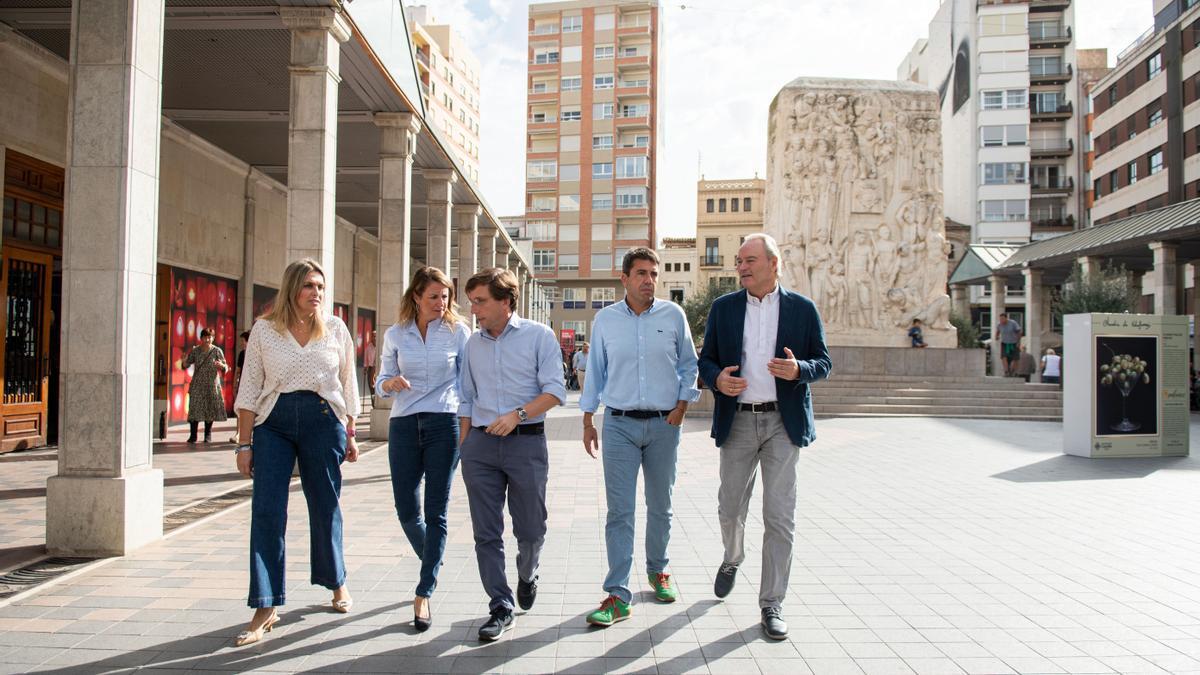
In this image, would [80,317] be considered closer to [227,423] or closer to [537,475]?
[537,475]

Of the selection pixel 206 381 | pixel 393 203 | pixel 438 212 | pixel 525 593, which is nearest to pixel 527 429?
pixel 525 593

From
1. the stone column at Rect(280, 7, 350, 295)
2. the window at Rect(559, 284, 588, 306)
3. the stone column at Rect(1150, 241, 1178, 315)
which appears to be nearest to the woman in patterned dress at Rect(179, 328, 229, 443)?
the stone column at Rect(280, 7, 350, 295)

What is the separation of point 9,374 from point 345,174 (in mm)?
9290

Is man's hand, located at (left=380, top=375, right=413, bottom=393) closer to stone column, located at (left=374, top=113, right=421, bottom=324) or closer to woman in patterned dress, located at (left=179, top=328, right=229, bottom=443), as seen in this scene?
woman in patterned dress, located at (left=179, top=328, right=229, bottom=443)

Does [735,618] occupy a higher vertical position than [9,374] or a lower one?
lower

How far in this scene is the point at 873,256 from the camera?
21.7 m

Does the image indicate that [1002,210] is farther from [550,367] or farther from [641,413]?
[550,367]

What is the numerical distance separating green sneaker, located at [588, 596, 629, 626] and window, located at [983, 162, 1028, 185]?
6365 centimetres

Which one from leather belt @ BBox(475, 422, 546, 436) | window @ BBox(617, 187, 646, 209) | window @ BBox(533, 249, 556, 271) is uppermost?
window @ BBox(617, 187, 646, 209)

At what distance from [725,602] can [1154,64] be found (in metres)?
50.1

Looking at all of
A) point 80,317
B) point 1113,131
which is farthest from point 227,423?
point 1113,131

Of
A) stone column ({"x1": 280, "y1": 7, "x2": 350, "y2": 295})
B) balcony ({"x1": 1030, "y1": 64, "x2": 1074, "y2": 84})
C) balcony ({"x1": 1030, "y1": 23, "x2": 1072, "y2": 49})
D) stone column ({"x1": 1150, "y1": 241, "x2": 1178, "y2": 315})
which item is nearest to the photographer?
stone column ({"x1": 280, "y1": 7, "x2": 350, "y2": 295})

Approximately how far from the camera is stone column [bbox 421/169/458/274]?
1686cm

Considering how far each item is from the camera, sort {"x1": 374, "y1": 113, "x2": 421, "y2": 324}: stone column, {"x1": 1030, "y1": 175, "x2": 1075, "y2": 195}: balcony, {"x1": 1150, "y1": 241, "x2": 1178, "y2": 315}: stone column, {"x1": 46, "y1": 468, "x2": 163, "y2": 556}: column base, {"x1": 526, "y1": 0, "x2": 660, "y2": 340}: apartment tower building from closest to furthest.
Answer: {"x1": 46, "y1": 468, "x2": 163, "y2": 556}: column base, {"x1": 374, "y1": 113, "x2": 421, "y2": 324}: stone column, {"x1": 1150, "y1": 241, "x2": 1178, "y2": 315}: stone column, {"x1": 1030, "y1": 175, "x2": 1075, "y2": 195}: balcony, {"x1": 526, "y1": 0, "x2": 660, "y2": 340}: apartment tower building
